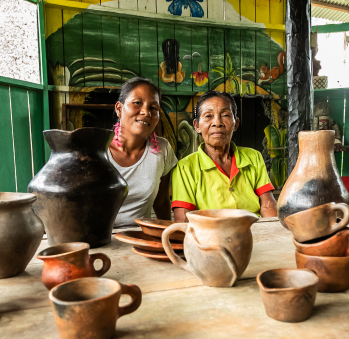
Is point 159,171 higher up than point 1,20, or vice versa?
point 1,20

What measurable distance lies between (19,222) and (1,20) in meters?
3.23

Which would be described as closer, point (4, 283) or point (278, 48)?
point (4, 283)

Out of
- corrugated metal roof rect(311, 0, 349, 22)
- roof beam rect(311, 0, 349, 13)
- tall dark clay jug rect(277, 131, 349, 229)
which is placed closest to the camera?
tall dark clay jug rect(277, 131, 349, 229)

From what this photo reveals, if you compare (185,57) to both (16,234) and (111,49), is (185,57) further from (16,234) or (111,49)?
(16,234)

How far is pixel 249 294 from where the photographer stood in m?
0.79

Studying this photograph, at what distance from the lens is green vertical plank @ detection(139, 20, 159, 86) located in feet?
13.6

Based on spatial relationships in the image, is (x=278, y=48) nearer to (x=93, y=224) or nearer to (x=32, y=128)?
(x=32, y=128)

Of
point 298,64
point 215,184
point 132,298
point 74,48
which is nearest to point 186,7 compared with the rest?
point 74,48

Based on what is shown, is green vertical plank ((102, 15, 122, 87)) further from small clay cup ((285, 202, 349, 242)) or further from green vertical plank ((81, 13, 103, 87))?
small clay cup ((285, 202, 349, 242))

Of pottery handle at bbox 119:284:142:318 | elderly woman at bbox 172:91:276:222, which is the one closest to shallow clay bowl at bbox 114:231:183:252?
pottery handle at bbox 119:284:142:318

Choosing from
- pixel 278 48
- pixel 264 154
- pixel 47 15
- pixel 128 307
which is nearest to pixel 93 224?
pixel 128 307

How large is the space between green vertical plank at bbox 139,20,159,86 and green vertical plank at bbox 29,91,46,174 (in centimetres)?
135

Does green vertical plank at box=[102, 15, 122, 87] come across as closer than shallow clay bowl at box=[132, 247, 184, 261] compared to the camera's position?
No

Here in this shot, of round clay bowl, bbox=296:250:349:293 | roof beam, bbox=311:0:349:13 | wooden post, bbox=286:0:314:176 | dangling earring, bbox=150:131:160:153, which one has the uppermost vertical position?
roof beam, bbox=311:0:349:13
